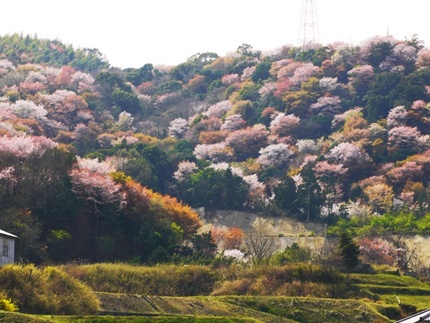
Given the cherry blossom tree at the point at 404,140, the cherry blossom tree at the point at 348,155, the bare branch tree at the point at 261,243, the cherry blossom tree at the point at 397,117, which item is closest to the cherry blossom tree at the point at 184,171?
the cherry blossom tree at the point at 348,155

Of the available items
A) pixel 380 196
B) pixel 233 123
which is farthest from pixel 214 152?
pixel 380 196

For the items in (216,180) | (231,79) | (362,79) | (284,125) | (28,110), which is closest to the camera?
(216,180)

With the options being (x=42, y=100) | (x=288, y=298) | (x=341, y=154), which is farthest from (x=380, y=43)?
(x=288, y=298)

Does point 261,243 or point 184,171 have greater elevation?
point 184,171

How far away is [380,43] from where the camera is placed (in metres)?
139

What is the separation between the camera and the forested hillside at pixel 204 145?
7519cm

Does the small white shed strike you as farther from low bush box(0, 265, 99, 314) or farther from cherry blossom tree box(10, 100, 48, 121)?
cherry blossom tree box(10, 100, 48, 121)

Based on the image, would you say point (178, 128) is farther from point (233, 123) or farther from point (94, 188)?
point (94, 188)

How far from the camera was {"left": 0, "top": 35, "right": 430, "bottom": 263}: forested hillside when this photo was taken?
247 feet

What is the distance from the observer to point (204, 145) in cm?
12588

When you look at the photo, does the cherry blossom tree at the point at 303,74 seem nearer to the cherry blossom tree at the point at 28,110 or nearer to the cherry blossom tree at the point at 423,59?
the cherry blossom tree at the point at 423,59

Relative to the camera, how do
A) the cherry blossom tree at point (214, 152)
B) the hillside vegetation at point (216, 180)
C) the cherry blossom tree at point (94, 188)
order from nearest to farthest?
the hillside vegetation at point (216, 180) → the cherry blossom tree at point (94, 188) → the cherry blossom tree at point (214, 152)

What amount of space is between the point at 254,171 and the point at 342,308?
191ft

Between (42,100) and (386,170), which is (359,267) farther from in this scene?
(42,100)
